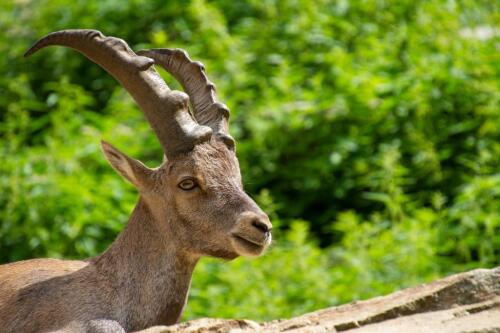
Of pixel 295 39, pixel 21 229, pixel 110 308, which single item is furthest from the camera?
pixel 295 39

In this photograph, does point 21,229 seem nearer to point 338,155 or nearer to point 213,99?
point 338,155

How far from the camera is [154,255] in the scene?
7312mm

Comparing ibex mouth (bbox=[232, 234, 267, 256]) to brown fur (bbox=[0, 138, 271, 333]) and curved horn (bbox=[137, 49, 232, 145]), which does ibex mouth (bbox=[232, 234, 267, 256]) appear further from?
curved horn (bbox=[137, 49, 232, 145])

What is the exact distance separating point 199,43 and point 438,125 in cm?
387

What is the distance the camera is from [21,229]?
1252 cm

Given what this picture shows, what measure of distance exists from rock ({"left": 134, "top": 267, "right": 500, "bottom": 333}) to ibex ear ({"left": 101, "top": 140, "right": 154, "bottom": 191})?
3.47 ft

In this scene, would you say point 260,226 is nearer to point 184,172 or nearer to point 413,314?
point 184,172

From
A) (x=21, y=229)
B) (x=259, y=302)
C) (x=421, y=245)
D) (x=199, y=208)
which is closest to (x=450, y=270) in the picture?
(x=421, y=245)

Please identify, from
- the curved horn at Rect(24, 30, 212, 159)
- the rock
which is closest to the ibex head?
the curved horn at Rect(24, 30, 212, 159)

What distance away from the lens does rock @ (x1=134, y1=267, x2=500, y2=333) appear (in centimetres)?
672

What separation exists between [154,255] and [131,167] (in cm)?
66

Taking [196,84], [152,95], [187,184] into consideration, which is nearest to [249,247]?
[187,184]

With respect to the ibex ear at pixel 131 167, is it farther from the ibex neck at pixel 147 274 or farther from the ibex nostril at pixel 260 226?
the ibex nostril at pixel 260 226

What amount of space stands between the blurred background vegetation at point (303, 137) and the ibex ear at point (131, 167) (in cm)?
441
